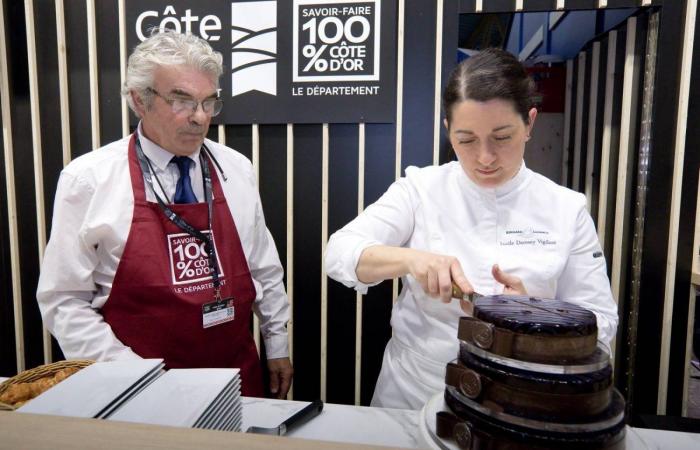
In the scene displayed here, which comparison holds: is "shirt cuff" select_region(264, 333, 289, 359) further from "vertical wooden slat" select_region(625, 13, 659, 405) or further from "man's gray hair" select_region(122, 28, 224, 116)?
"vertical wooden slat" select_region(625, 13, 659, 405)

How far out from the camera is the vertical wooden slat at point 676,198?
217cm

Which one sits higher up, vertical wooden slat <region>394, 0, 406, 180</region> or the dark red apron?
vertical wooden slat <region>394, 0, 406, 180</region>

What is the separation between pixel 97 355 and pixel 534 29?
327cm

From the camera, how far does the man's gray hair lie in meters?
1.59

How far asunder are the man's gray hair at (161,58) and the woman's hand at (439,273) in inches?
41.4

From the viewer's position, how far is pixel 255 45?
2.41m

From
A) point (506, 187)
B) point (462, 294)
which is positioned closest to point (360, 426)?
point (462, 294)

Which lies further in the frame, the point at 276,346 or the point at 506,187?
the point at 276,346

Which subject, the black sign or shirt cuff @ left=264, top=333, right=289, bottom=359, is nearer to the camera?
shirt cuff @ left=264, top=333, right=289, bottom=359

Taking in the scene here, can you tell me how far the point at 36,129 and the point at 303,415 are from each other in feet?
8.15

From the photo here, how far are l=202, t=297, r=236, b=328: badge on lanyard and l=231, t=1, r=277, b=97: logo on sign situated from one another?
1.22 m

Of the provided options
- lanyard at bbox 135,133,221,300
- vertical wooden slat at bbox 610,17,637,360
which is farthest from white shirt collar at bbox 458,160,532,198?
vertical wooden slat at bbox 610,17,637,360

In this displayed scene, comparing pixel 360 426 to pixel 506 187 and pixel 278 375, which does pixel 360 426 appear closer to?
pixel 506 187

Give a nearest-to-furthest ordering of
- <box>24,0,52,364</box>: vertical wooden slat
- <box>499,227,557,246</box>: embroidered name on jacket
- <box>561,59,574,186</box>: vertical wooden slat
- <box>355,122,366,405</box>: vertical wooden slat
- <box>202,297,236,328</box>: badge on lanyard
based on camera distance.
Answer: <box>499,227,557,246</box>: embroidered name on jacket → <box>202,297,236,328</box>: badge on lanyard → <box>355,122,366,405</box>: vertical wooden slat → <box>24,0,52,364</box>: vertical wooden slat → <box>561,59,574,186</box>: vertical wooden slat
